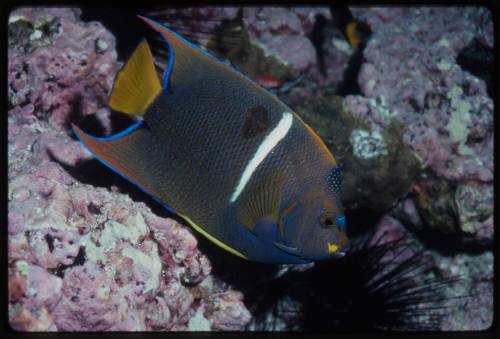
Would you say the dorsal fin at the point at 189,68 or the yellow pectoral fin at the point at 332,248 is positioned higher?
the dorsal fin at the point at 189,68

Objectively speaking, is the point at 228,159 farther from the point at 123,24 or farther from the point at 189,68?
the point at 123,24

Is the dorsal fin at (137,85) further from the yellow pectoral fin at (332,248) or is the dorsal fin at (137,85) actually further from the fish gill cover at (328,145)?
the yellow pectoral fin at (332,248)

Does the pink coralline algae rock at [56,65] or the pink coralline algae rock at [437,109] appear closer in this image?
the pink coralline algae rock at [56,65]

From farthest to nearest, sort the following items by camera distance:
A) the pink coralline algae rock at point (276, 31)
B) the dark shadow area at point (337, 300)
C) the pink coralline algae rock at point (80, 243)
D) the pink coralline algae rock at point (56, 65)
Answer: the pink coralline algae rock at point (276, 31)
the dark shadow area at point (337, 300)
the pink coralline algae rock at point (56, 65)
the pink coralline algae rock at point (80, 243)

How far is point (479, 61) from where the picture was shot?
3.38 m

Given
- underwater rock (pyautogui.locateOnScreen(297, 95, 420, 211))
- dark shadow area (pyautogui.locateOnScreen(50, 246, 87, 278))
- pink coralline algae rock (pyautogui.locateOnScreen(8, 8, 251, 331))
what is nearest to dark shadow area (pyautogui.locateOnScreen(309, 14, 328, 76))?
underwater rock (pyautogui.locateOnScreen(297, 95, 420, 211))

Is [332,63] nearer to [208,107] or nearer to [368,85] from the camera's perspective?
[368,85]

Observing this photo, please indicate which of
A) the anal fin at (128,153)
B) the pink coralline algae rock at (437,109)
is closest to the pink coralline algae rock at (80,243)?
the anal fin at (128,153)

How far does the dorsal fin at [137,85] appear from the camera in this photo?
1.69 metres

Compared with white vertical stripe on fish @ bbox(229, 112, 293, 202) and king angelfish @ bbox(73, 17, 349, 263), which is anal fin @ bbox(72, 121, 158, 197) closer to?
king angelfish @ bbox(73, 17, 349, 263)

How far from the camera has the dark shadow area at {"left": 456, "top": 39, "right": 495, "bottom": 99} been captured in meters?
3.29

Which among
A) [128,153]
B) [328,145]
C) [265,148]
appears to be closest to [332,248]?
[265,148]

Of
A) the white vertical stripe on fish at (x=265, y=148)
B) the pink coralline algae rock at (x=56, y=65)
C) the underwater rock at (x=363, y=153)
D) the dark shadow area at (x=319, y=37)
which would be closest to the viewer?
the white vertical stripe on fish at (x=265, y=148)

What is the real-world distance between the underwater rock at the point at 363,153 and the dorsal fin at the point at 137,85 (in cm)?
126
